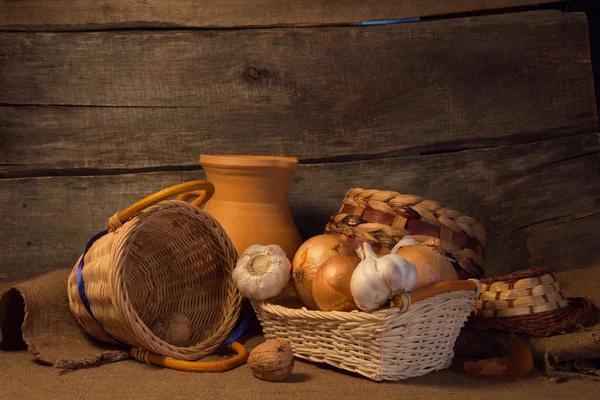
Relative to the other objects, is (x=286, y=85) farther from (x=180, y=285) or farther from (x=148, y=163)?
(x=180, y=285)

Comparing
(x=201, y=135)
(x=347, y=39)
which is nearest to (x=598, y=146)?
(x=347, y=39)

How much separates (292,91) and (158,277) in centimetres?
76

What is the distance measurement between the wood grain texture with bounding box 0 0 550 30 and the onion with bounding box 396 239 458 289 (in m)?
0.99

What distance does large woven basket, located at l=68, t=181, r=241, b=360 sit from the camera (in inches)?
61.8

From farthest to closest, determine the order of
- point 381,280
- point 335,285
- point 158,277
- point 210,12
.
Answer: point 210,12 → point 158,277 → point 335,285 → point 381,280

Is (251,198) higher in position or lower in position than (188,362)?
higher

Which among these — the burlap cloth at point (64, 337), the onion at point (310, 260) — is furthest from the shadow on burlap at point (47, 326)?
the onion at point (310, 260)

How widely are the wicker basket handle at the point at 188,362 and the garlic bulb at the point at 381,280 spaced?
0.37 meters

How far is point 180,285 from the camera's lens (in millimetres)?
1915

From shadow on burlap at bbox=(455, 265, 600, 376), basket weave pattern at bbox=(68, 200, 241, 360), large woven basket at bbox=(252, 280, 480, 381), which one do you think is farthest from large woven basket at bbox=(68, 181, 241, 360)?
shadow on burlap at bbox=(455, 265, 600, 376)

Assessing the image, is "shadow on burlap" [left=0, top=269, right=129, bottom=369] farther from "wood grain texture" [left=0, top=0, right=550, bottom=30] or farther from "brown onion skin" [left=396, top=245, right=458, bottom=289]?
"wood grain texture" [left=0, top=0, right=550, bottom=30]

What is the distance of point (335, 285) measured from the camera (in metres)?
1.54

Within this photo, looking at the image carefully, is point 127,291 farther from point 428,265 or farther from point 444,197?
point 444,197

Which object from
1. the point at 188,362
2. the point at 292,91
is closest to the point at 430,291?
the point at 188,362
